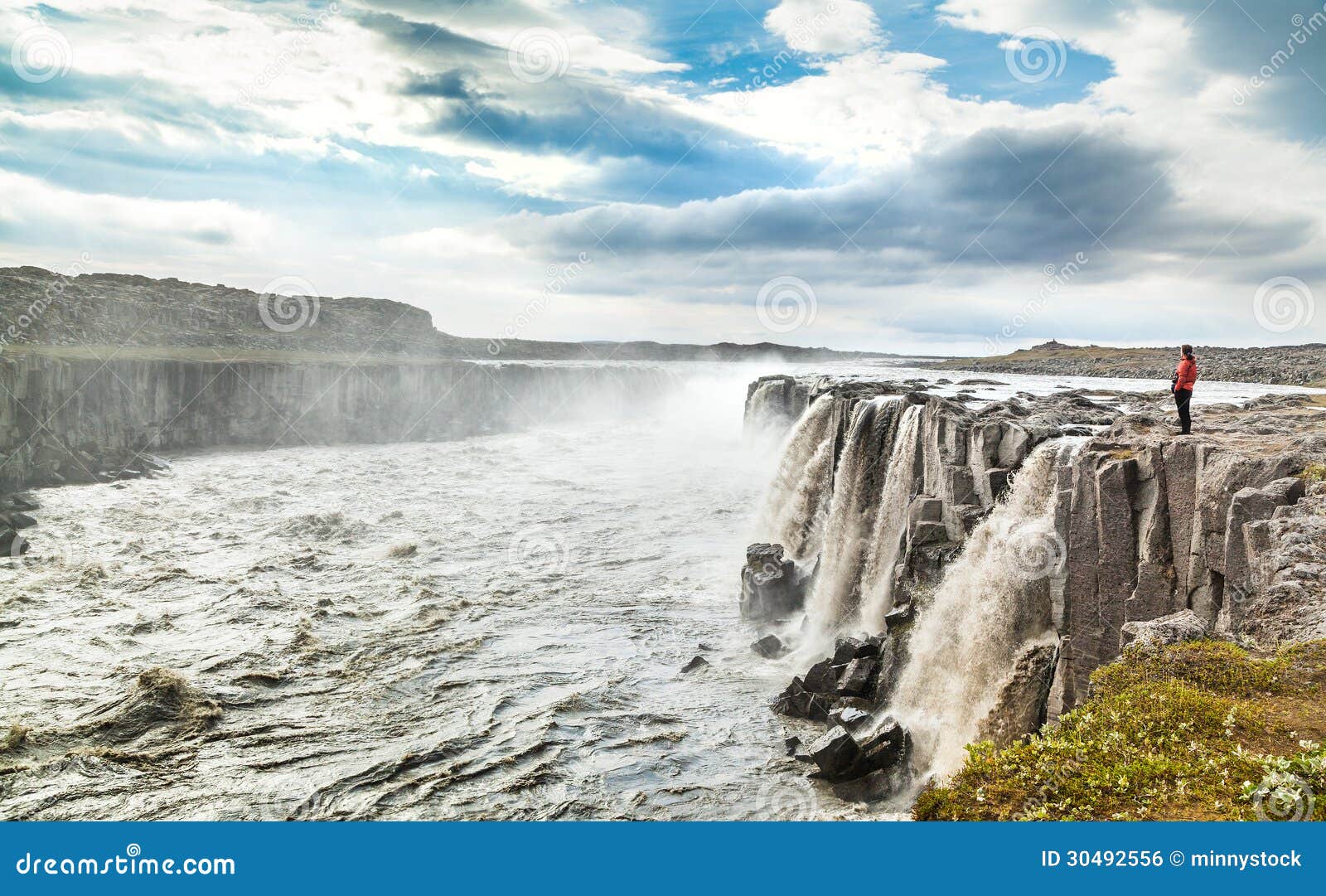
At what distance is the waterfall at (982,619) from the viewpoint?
43.8ft

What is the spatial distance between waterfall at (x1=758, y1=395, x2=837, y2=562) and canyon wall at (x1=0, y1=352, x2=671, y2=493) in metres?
35.5

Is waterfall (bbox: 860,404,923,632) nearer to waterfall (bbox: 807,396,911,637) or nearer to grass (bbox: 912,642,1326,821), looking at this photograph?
waterfall (bbox: 807,396,911,637)

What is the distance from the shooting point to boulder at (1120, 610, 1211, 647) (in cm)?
1030

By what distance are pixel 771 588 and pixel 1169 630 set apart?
1388 cm

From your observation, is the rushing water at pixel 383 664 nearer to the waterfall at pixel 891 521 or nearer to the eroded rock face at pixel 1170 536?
the waterfall at pixel 891 521

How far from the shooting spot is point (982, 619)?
14430mm

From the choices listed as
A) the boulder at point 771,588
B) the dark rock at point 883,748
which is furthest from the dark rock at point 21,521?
the dark rock at point 883,748

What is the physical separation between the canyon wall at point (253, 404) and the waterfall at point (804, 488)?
3551 cm

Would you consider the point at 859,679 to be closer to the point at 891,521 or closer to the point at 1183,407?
the point at 891,521


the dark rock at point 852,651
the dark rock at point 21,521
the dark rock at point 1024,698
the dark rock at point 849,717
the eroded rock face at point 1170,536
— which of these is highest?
the eroded rock face at point 1170,536

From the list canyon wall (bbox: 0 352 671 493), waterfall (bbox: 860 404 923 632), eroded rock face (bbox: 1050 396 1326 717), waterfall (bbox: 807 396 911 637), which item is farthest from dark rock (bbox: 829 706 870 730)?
canyon wall (bbox: 0 352 671 493)

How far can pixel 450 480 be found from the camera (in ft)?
161

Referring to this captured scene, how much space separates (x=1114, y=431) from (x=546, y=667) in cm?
1396

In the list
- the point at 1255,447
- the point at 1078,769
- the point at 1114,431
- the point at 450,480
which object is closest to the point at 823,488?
the point at 1114,431
